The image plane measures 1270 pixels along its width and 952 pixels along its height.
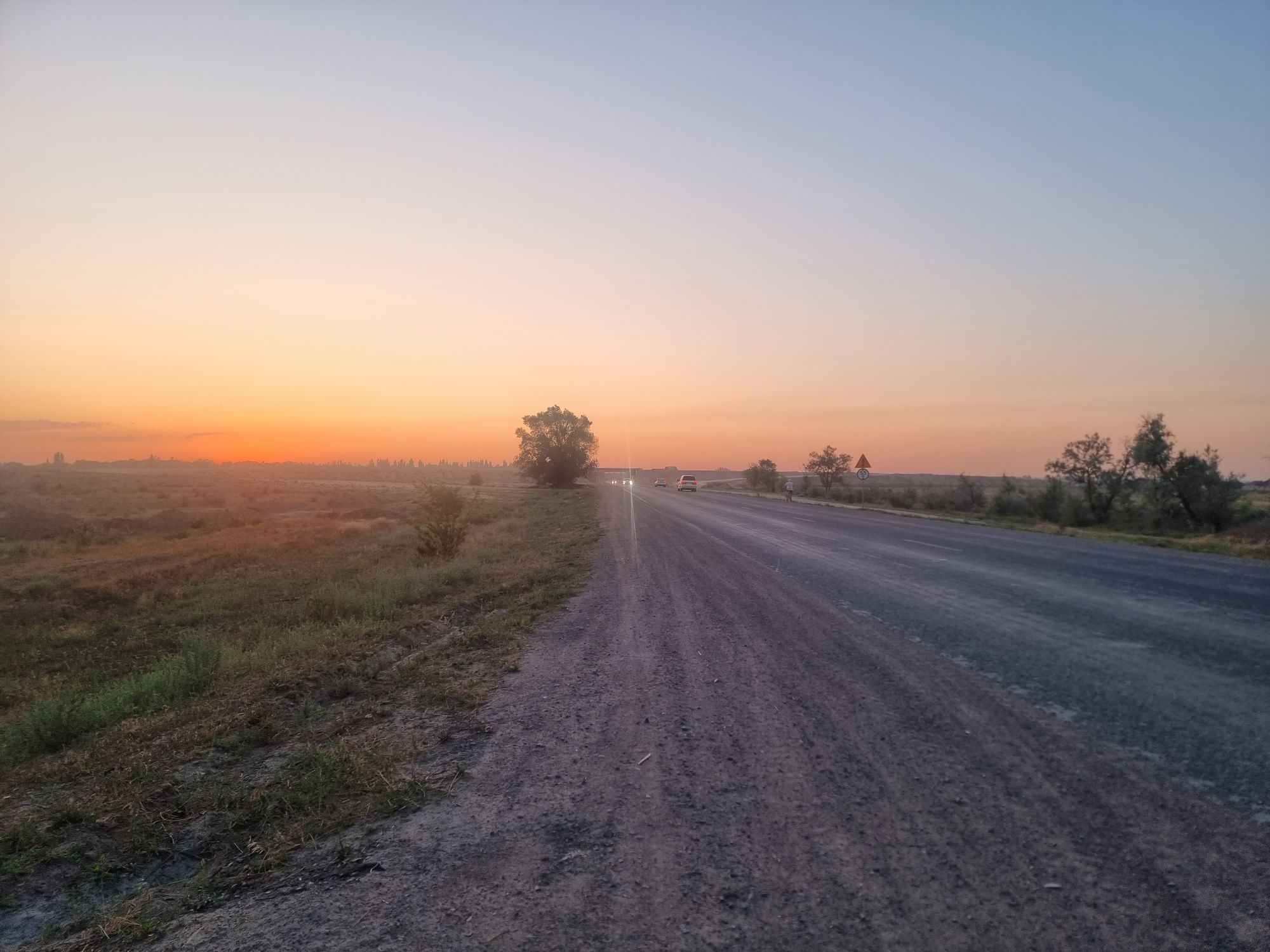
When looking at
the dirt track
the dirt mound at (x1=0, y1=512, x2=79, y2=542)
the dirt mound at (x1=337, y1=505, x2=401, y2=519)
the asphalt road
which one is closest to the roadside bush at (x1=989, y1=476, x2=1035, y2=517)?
the asphalt road

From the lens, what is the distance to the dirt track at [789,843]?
10.3 feet

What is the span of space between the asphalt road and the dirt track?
53cm

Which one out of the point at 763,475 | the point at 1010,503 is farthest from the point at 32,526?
the point at 763,475

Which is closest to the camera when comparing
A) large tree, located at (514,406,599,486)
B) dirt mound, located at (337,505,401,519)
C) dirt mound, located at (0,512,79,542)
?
dirt mound, located at (0,512,79,542)

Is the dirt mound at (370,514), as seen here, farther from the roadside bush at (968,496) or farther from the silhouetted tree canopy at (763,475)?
A: the silhouetted tree canopy at (763,475)

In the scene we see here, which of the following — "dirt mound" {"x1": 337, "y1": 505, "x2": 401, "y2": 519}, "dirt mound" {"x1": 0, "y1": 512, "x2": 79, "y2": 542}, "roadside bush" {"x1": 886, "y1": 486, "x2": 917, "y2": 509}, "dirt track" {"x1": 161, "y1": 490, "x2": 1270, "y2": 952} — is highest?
"roadside bush" {"x1": 886, "y1": 486, "x2": 917, "y2": 509}

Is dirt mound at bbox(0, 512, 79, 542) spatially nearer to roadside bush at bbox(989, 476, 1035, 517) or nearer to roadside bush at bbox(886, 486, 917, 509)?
roadside bush at bbox(886, 486, 917, 509)

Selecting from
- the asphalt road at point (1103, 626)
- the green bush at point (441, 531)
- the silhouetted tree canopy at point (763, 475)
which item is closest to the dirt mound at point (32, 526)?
the green bush at point (441, 531)

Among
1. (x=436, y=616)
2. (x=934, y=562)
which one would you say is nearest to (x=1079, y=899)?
A: (x=436, y=616)

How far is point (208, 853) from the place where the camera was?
429 cm

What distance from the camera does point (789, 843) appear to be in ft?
12.6

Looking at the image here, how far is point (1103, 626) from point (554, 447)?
81.9m

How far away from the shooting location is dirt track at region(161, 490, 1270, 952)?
10.3 ft

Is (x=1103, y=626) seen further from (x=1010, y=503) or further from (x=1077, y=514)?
(x=1010, y=503)
